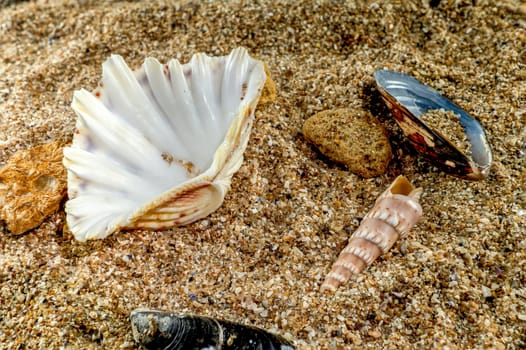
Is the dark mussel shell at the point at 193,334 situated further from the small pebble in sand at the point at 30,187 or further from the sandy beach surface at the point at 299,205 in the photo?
the small pebble in sand at the point at 30,187

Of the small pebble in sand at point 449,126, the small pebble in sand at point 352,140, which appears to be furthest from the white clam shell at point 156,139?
the small pebble in sand at point 449,126

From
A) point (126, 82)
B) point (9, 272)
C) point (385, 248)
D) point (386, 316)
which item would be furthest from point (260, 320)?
point (126, 82)

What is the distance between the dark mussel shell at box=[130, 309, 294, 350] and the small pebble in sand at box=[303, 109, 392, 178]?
100cm

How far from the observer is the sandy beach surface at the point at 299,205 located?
1.78 metres

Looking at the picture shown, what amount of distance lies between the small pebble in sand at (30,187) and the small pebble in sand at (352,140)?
128 cm

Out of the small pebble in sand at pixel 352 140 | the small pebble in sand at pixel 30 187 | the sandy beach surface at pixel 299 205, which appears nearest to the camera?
the sandy beach surface at pixel 299 205

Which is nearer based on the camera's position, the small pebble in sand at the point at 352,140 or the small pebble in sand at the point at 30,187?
the small pebble in sand at the point at 30,187

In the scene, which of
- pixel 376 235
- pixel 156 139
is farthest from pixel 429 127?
pixel 156 139

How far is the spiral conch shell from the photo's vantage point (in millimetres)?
1911

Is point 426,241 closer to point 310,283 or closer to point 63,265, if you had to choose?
point 310,283

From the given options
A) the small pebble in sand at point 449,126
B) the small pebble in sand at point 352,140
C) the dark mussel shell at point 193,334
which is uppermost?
the small pebble in sand at point 449,126

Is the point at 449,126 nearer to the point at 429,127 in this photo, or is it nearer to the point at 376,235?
the point at 429,127

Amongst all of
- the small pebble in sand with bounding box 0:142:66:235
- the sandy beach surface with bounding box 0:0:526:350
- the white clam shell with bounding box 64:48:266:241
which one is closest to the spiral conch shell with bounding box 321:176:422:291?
the sandy beach surface with bounding box 0:0:526:350

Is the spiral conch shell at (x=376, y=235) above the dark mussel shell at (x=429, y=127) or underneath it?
underneath
